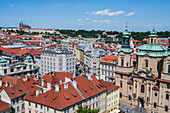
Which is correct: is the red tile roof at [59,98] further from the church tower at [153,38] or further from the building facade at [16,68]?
the church tower at [153,38]

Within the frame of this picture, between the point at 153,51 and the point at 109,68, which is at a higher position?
the point at 153,51

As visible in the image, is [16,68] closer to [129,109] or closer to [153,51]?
[129,109]

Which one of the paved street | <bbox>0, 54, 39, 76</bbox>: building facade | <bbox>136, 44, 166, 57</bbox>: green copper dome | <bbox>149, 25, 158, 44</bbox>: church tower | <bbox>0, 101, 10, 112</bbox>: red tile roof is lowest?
the paved street

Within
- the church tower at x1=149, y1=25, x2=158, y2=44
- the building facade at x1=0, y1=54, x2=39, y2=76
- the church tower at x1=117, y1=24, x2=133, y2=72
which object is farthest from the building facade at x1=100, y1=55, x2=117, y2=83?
the building facade at x1=0, y1=54, x2=39, y2=76

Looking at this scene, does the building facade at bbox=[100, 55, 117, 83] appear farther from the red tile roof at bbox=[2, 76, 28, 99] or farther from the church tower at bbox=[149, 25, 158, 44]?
the red tile roof at bbox=[2, 76, 28, 99]

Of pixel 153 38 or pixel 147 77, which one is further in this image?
pixel 153 38

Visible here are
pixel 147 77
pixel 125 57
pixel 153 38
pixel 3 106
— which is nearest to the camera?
pixel 3 106

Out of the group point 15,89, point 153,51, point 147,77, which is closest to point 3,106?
point 15,89

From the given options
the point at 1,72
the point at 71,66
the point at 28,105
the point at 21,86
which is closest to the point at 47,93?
the point at 28,105

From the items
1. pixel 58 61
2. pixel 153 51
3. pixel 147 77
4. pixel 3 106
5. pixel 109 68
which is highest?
pixel 153 51

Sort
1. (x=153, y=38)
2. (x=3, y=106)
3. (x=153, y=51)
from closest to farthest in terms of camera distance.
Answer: (x=3, y=106) < (x=153, y=51) < (x=153, y=38)
